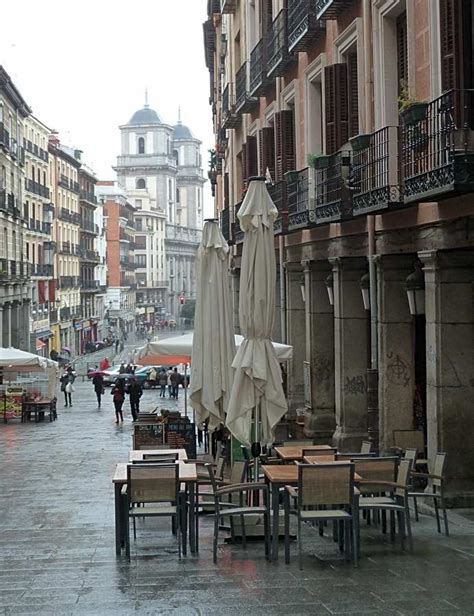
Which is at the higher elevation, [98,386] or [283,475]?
[283,475]

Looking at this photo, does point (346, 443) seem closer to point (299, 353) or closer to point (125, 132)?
point (299, 353)

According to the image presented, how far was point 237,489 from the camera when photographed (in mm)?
11305

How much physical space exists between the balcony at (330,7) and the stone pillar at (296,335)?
6.56m

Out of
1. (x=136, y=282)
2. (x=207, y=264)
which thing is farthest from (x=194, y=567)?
(x=136, y=282)

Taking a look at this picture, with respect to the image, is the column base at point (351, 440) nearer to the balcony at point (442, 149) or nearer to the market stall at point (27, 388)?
the balcony at point (442, 149)

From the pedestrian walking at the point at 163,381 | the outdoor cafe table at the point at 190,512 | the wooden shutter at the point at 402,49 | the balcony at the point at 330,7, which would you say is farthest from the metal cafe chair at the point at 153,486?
the pedestrian walking at the point at 163,381

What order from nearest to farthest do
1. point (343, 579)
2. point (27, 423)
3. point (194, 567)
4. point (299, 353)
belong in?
point (343, 579) < point (194, 567) < point (299, 353) < point (27, 423)

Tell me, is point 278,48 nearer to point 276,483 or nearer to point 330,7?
point 330,7

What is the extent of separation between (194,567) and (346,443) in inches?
355

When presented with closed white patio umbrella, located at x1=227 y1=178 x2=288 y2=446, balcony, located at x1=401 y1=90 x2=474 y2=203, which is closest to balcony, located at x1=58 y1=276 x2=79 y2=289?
closed white patio umbrella, located at x1=227 y1=178 x2=288 y2=446

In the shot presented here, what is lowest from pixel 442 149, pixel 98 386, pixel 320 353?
pixel 98 386

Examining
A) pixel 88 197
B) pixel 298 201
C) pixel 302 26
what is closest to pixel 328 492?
pixel 298 201

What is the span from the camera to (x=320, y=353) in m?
22.0

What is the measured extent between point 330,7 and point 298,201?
153 inches
